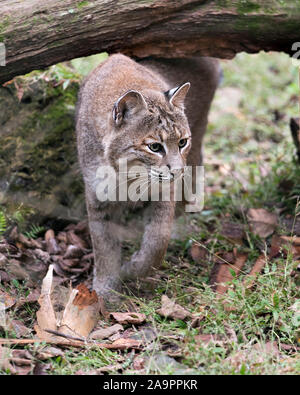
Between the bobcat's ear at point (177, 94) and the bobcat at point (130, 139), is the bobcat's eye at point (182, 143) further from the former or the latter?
the bobcat's ear at point (177, 94)

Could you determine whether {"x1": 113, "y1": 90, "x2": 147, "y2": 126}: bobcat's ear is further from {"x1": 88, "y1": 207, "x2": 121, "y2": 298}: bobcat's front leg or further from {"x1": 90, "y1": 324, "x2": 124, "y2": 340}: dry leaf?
{"x1": 90, "y1": 324, "x2": 124, "y2": 340}: dry leaf

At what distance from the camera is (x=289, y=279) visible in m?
4.59

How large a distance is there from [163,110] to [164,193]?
869mm

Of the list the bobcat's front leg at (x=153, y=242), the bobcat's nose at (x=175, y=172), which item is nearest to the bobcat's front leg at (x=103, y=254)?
the bobcat's front leg at (x=153, y=242)

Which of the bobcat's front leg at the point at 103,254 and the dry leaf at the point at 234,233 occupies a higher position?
the bobcat's front leg at the point at 103,254

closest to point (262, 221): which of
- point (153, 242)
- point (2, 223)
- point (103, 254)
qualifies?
point (153, 242)

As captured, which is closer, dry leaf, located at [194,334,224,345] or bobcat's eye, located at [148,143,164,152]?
dry leaf, located at [194,334,224,345]

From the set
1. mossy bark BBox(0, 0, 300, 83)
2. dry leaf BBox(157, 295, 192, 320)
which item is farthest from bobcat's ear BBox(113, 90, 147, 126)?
dry leaf BBox(157, 295, 192, 320)

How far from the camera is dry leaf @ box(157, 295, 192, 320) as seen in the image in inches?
173

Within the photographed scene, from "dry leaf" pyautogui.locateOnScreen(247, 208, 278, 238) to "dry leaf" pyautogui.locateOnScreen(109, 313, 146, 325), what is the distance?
1.86 m

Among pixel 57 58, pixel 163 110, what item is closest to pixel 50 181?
pixel 57 58

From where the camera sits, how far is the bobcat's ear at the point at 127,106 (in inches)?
181

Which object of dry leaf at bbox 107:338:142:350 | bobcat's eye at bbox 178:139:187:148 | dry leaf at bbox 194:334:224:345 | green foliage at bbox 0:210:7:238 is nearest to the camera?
dry leaf at bbox 194:334:224:345

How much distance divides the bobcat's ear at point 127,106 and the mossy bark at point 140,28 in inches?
35.6
